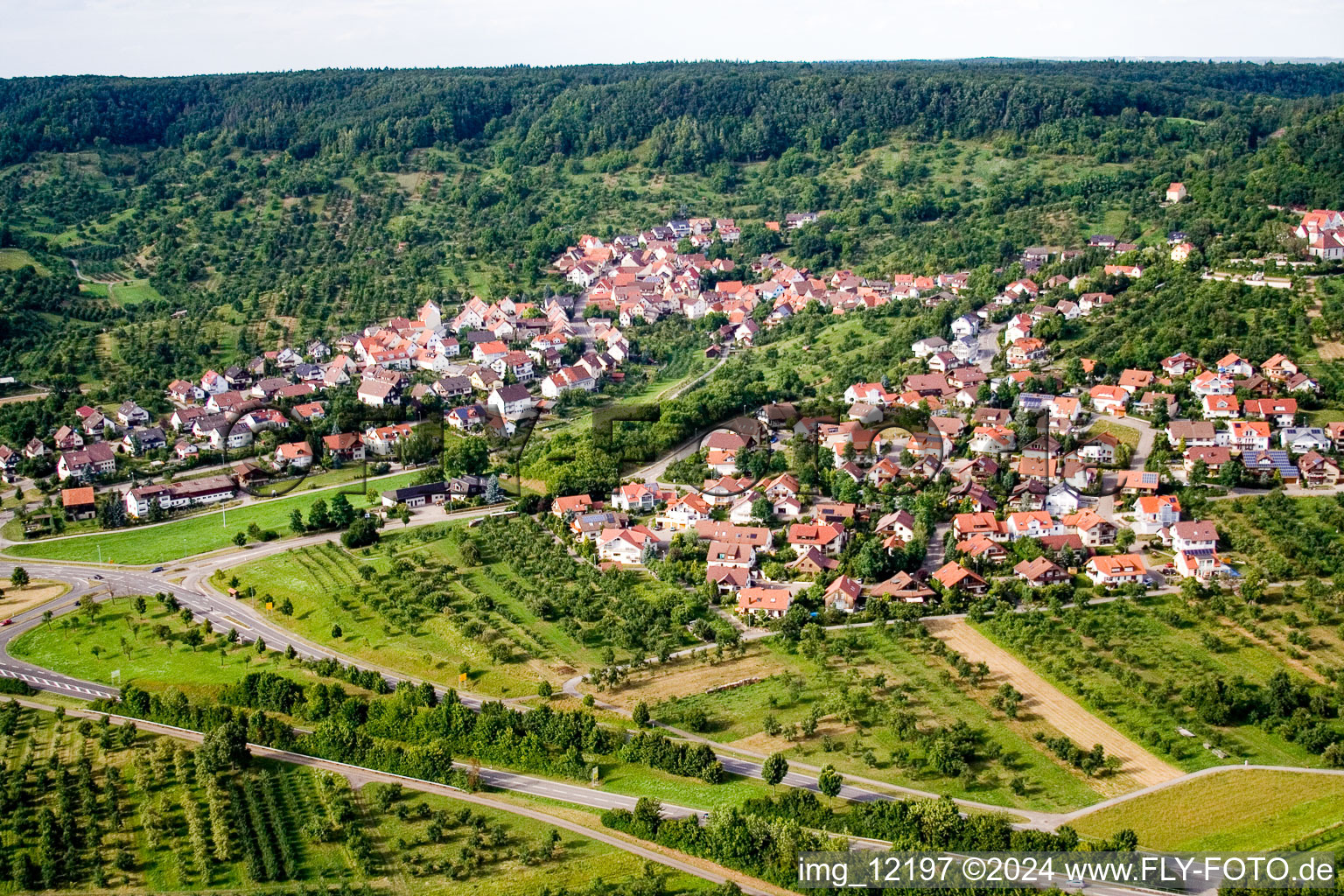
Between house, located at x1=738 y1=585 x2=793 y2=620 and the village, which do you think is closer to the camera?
house, located at x1=738 y1=585 x2=793 y2=620

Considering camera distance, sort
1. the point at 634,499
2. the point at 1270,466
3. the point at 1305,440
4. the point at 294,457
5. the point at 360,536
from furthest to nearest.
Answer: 1. the point at 294,457
2. the point at 1305,440
3. the point at 634,499
4. the point at 1270,466
5. the point at 360,536

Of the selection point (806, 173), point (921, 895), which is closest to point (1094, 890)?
point (921, 895)

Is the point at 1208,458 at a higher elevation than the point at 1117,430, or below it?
below

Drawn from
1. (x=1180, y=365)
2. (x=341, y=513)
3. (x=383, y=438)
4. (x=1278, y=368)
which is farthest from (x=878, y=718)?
(x=383, y=438)

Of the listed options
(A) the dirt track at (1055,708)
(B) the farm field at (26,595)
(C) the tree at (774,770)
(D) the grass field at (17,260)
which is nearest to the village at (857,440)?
(A) the dirt track at (1055,708)

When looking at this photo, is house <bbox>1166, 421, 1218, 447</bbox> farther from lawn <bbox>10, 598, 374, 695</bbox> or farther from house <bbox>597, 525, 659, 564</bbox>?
lawn <bbox>10, 598, 374, 695</bbox>

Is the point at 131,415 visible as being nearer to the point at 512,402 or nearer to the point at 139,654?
the point at 512,402

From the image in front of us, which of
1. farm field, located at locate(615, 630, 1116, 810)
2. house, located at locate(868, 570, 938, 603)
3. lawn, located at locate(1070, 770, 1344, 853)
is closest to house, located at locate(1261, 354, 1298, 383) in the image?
house, located at locate(868, 570, 938, 603)

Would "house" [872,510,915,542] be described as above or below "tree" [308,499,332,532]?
above
